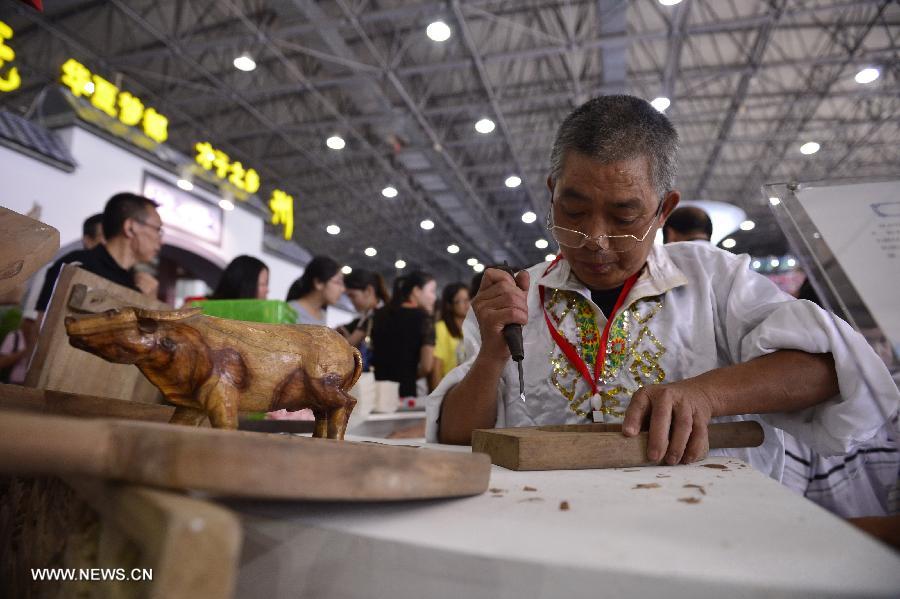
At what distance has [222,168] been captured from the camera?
9273 mm

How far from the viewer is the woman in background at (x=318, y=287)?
403 centimetres

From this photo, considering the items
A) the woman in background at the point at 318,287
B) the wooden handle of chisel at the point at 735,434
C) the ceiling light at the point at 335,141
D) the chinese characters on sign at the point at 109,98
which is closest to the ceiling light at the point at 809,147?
the ceiling light at the point at 335,141

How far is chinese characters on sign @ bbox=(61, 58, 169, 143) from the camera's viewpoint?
6902 mm

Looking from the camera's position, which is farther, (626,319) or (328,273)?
(328,273)

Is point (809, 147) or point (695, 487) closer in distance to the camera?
point (695, 487)

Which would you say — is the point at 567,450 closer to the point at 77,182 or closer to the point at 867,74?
the point at 77,182

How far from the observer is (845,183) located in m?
1.38

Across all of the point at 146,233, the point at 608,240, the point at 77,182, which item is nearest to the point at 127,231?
the point at 146,233

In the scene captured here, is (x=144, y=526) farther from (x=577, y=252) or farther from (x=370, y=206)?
(x=370, y=206)

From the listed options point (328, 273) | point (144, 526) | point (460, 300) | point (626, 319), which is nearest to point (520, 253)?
point (460, 300)

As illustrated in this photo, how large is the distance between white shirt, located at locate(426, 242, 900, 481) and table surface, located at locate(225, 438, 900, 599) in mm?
748

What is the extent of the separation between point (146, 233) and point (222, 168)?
660 cm

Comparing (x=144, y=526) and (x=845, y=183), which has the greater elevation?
(x=845, y=183)

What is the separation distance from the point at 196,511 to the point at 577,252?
1.37 metres
